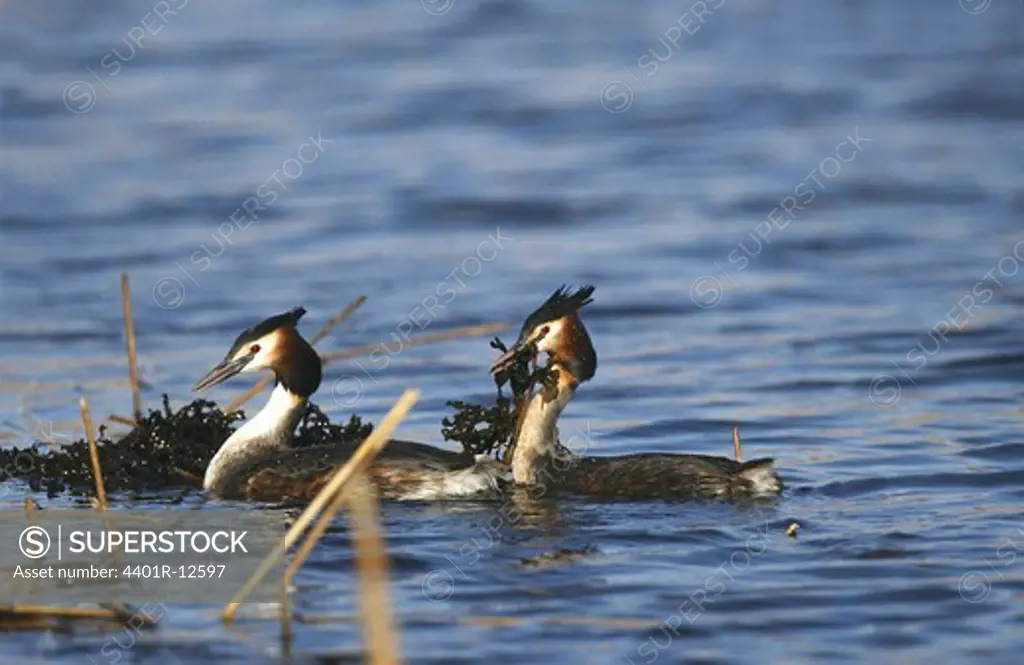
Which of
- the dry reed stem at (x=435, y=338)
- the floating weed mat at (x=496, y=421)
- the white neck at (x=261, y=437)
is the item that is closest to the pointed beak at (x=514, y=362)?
the floating weed mat at (x=496, y=421)

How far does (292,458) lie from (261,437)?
335 millimetres

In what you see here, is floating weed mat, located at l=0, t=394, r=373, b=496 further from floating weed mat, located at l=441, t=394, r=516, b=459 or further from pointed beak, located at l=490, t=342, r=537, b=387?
pointed beak, located at l=490, t=342, r=537, b=387

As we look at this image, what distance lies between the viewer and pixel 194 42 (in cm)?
2659

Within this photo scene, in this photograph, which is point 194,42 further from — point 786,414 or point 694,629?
point 694,629

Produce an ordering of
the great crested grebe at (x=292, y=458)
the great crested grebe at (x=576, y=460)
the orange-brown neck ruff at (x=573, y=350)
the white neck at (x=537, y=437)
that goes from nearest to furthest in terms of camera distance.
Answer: the great crested grebe at (x=576, y=460) → the great crested grebe at (x=292, y=458) → the white neck at (x=537, y=437) → the orange-brown neck ruff at (x=573, y=350)

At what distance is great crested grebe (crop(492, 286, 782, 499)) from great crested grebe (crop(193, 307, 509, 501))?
254 millimetres

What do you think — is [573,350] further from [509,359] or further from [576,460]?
[576,460]

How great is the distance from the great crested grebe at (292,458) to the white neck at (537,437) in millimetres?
121

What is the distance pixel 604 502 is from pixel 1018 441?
Result: 286 cm

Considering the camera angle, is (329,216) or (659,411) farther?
(329,216)

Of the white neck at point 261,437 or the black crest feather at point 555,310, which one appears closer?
the black crest feather at point 555,310

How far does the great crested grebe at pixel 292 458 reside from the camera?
10.7 meters


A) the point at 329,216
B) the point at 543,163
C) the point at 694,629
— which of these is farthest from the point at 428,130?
the point at 694,629

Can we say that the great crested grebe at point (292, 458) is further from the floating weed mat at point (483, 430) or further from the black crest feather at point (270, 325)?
the floating weed mat at point (483, 430)
